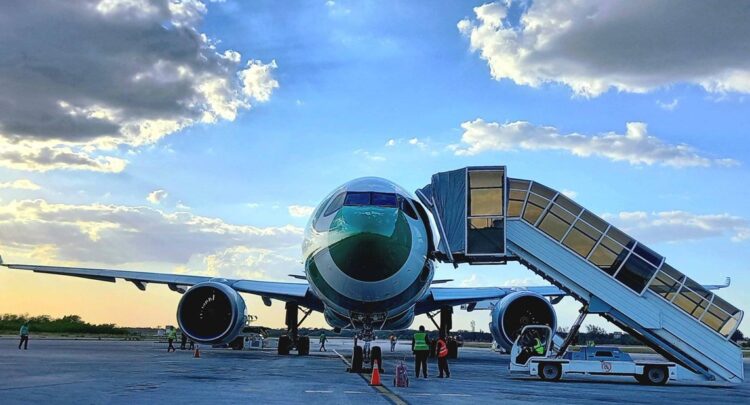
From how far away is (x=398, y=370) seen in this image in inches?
493

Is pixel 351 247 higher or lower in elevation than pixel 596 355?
higher

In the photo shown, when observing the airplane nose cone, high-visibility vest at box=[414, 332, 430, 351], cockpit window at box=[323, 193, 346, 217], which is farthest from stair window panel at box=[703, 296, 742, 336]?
cockpit window at box=[323, 193, 346, 217]

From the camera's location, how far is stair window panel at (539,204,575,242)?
16.9 metres

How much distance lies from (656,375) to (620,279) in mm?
2346

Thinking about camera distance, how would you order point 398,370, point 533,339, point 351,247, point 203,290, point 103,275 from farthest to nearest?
1. point 103,275
2. point 203,290
3. point 533,339
4. point 351,247
5. point 398,370

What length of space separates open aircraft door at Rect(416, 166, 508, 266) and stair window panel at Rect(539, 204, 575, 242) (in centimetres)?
118

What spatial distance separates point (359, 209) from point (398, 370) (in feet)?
11.8

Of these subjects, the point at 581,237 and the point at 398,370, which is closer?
the point at 398,370

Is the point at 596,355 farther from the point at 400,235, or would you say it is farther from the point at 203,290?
the point at 203,290

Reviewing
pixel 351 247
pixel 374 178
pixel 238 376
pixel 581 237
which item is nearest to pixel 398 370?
pixel 351 247

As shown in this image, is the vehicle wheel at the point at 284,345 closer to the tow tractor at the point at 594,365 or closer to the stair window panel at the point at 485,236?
the tow tractor at the point at 594,365

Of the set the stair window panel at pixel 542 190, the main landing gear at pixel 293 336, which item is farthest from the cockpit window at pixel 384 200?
the main landing gear at pixel 293 336

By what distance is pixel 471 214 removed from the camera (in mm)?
16484

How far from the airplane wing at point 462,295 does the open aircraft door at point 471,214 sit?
8.49m
